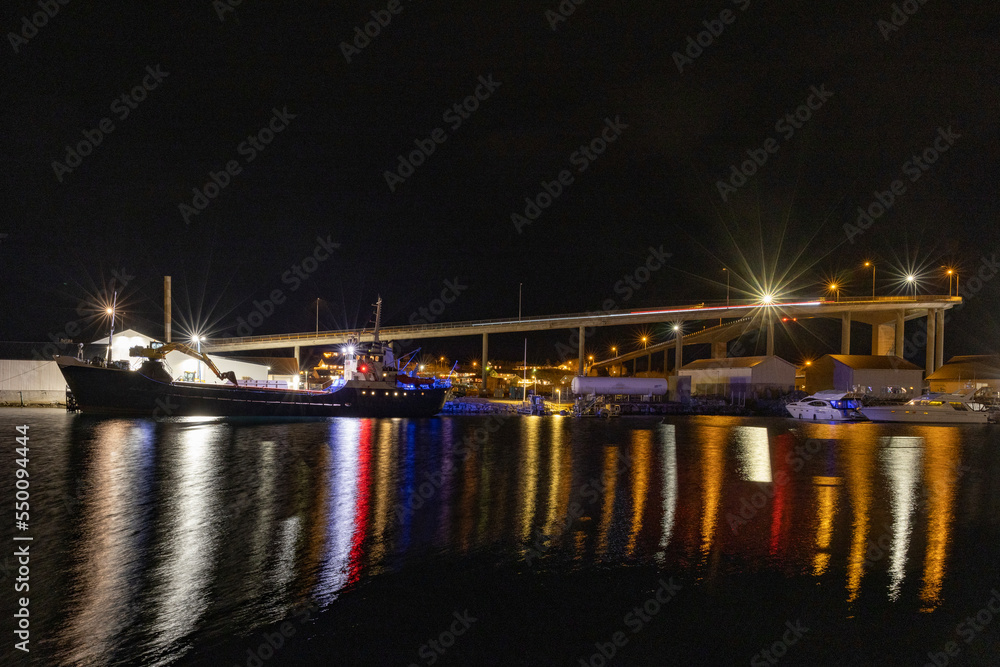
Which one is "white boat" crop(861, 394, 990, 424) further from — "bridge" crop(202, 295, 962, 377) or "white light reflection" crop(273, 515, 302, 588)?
"white light reflection" crop(273, 515, 302, 588)

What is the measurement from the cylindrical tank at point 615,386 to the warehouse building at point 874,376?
60.6 feet

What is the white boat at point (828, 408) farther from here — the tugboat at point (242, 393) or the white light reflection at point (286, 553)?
the white light reflection at point (286, 553)

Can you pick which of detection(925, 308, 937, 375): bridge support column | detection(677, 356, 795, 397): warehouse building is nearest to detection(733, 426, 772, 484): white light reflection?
detection(677, 356, 795, 397): warehouse building

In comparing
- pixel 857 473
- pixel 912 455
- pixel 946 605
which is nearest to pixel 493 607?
pixel 946 605

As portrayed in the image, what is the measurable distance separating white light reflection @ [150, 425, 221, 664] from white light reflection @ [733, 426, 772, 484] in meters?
14.5

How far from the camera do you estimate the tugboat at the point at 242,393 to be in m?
42.7

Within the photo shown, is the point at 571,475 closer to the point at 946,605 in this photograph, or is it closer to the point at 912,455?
the point at 946,605

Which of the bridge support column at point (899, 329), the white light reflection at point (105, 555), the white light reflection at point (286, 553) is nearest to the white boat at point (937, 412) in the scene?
the bridge support column at point (899, 329)

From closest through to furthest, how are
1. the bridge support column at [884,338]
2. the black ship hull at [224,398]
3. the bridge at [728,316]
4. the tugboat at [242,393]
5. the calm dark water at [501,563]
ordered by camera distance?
the calm dark water at [501,563], the black ship hull at [224,398], the tugboat at [242,393], the bridge at [728,316], the bridge support column at [884,338]

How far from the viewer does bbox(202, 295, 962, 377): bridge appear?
7450cm

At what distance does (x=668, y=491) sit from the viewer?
16781mm

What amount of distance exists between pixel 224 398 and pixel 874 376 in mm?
59050

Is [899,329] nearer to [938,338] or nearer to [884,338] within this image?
[938,338]

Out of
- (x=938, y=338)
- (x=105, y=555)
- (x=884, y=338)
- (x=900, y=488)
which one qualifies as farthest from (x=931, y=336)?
(x=105, y=555)
